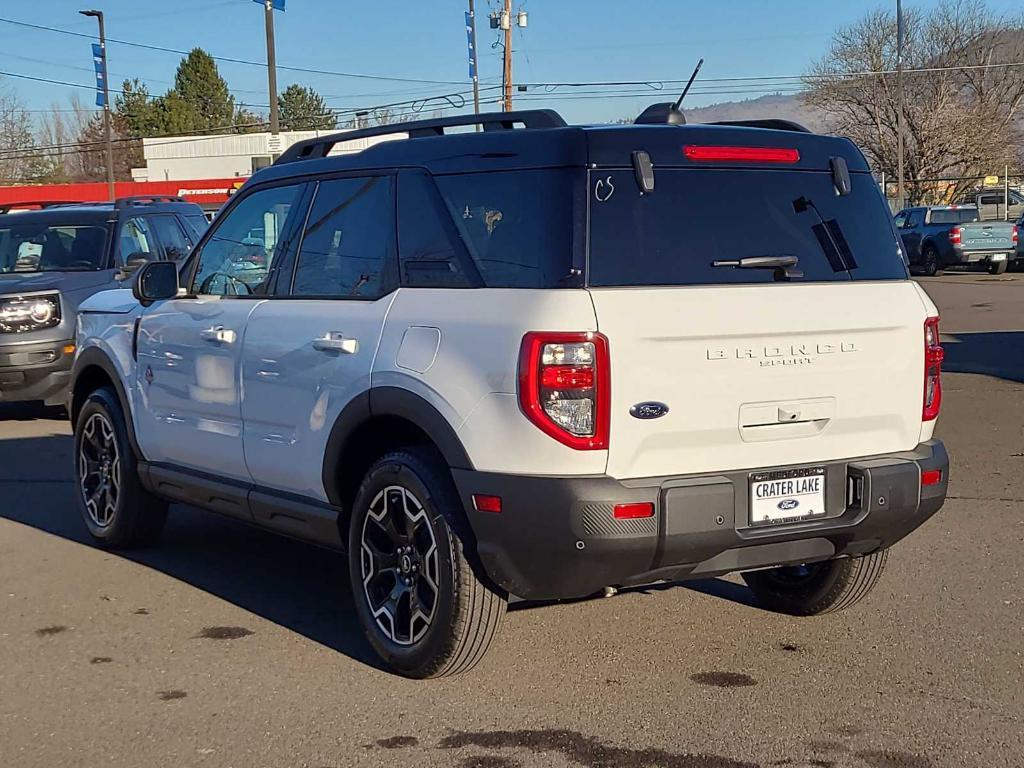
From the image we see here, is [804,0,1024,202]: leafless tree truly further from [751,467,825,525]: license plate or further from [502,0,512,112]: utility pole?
[751,467,825,525]: license plate

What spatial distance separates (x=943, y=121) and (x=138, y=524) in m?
61.6

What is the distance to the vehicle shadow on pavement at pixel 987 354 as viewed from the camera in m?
14.6

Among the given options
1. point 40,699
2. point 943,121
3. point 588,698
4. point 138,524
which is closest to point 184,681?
point 40,699

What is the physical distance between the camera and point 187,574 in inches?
270

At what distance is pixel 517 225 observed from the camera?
4734mm

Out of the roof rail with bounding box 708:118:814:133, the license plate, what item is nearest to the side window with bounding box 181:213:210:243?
the roof rail with bounding box 708:118:814:133

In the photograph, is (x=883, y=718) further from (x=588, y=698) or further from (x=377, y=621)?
(x=377, y=621)

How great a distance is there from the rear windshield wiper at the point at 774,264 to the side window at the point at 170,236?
9.52 m

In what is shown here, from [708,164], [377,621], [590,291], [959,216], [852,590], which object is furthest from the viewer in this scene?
[959,216]

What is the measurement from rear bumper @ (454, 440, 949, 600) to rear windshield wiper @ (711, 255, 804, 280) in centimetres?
71

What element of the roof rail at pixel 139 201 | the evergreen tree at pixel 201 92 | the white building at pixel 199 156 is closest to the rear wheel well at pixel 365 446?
the roof rail at pixel 139 201

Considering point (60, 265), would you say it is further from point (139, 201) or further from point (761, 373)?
point (761, 373)

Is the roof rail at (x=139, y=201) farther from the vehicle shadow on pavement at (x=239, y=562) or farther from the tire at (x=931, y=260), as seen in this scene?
the tire at (x=931, y=260)

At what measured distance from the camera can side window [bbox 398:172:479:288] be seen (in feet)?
16.2
